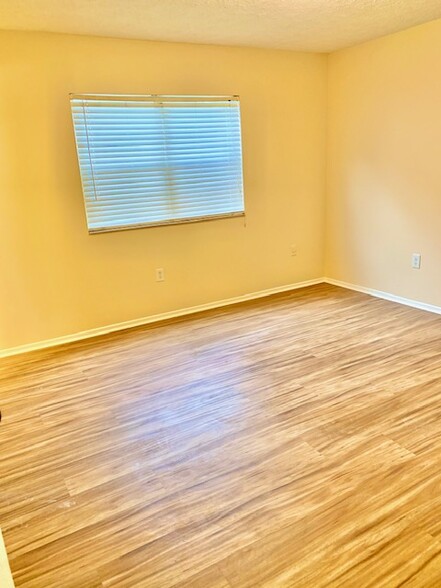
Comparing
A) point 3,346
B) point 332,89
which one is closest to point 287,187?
point 332,89

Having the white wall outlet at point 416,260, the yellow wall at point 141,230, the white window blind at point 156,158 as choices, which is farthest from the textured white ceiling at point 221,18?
the white wall outlet at point 416,260

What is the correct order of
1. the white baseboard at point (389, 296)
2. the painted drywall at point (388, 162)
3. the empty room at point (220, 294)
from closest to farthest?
the empty room at point (220, 294)
the painted drywall at point (388, 162)
the white baseboard at point (389, 296)

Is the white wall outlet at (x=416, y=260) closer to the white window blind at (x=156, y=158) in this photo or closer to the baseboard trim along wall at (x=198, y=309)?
the baseboard trim along wall at (x=198, y=309)

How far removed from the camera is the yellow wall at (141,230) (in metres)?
3.09

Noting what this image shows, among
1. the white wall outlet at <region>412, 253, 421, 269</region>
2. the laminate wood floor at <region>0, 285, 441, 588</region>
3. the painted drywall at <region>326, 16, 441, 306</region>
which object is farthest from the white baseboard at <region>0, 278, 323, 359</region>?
the white wall outlet at <region>412, 253, 421, 269</region>

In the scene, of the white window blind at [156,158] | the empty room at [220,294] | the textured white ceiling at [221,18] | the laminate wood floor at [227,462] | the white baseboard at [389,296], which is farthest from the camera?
the white baseboard at [389,296]

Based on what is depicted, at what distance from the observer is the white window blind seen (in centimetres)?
331

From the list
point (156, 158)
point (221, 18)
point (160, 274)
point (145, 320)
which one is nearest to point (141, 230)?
point (160, 274)

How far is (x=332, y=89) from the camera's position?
420 centimetres

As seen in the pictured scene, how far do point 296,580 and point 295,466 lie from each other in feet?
1.78

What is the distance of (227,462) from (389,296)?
2751mm

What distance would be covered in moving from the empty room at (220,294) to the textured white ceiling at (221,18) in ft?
0.08

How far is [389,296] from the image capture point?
406cm

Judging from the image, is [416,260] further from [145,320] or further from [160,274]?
[145,320]
